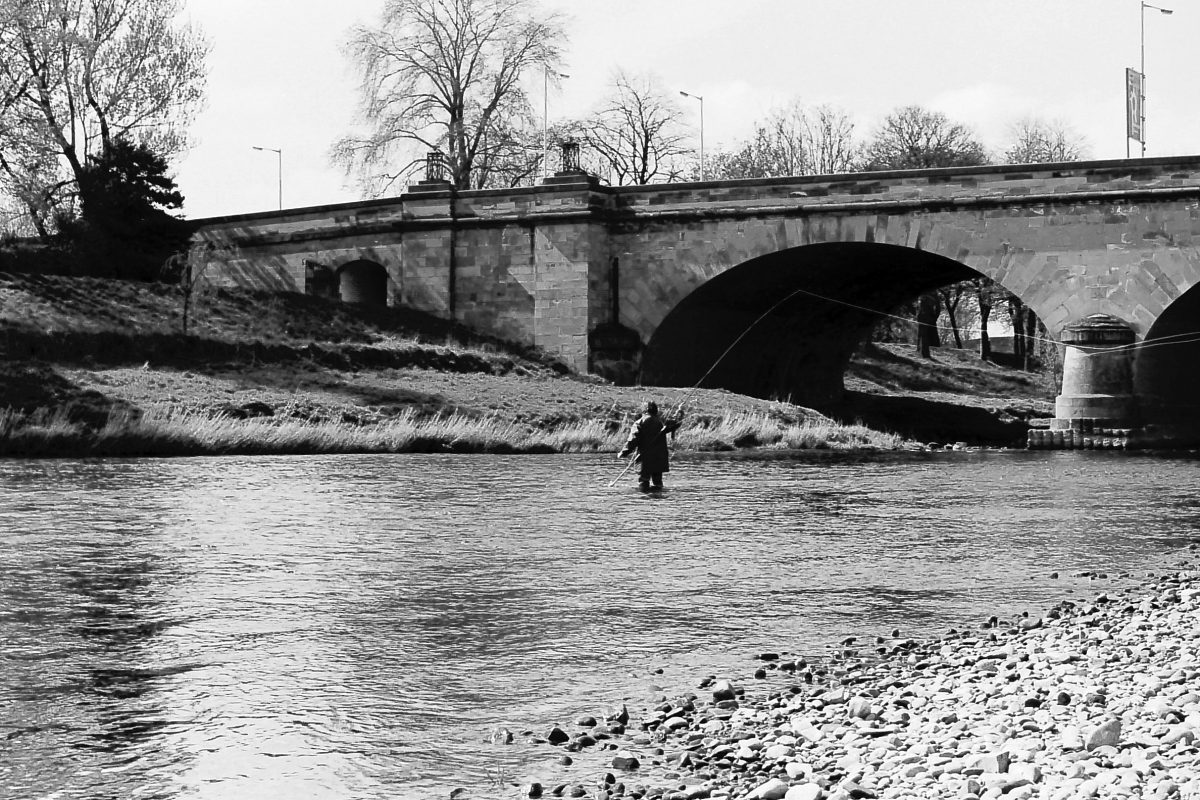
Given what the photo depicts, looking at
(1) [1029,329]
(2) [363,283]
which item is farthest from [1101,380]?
(1) [1029,329]

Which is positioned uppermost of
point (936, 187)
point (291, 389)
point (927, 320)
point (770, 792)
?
point (936, 187)

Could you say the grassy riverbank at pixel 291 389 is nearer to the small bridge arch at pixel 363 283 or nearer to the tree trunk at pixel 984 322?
the small bridge arch at pixel 363 283

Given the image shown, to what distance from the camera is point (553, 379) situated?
39531 millimetres

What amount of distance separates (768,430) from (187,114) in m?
25.1

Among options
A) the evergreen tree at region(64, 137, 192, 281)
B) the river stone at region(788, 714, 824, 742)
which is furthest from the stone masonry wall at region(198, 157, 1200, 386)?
the river stone at region(788, 714, 824, 742)

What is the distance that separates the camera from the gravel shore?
20.4 ft

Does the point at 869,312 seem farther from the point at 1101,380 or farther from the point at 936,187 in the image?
the point at 1101,380

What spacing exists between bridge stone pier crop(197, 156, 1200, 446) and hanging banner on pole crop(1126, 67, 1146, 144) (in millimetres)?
5946

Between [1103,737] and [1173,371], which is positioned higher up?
[1173,371]

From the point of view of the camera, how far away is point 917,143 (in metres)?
68.6

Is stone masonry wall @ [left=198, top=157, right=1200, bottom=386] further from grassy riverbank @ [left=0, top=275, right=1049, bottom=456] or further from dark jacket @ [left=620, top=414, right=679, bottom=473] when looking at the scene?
dark jacket @ [left=620, top=414, right=679, bottom=473]

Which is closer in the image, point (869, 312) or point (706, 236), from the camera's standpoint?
point (706, 236)

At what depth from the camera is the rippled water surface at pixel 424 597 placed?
759 centimetres

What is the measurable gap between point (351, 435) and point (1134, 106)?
25.2 m
